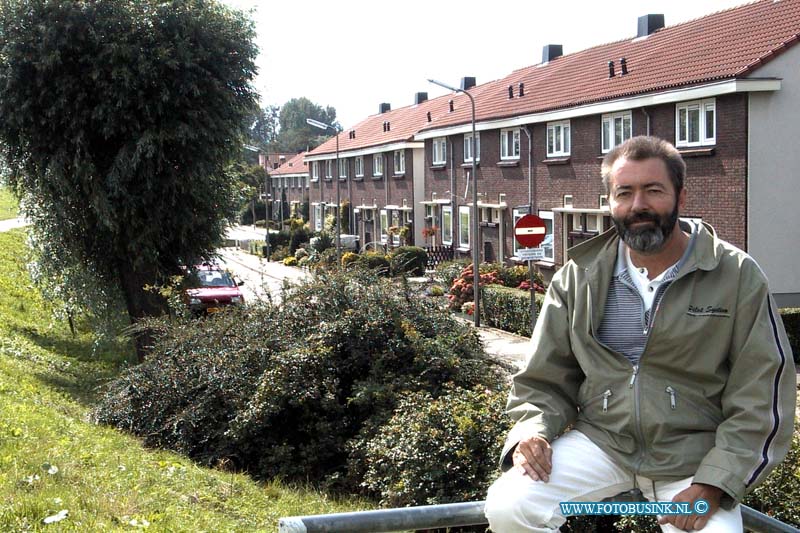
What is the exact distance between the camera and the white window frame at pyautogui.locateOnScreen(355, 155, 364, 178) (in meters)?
55.4

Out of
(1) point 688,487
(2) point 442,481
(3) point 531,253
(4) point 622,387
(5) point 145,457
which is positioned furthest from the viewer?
(3) point 531,253

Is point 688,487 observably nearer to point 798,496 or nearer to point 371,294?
point 798,496

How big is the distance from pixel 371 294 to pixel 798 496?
5554 mm

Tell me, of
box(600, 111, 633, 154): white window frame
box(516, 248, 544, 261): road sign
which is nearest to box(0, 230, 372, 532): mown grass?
box(516, 248, 544, 261): road sign

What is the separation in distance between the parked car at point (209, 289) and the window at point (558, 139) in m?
12.0

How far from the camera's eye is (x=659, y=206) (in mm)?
3135

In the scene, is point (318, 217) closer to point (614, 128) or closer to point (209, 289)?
point (614, 128)

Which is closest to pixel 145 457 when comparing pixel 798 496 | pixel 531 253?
pixel 798 496

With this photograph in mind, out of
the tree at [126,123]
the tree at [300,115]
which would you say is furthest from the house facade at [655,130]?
Answer: the tree at [300,115]

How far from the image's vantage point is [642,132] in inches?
984

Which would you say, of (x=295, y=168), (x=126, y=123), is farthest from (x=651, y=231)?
(x=295, y=168)

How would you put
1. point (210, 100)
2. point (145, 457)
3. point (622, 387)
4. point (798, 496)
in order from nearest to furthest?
point (622, 387), point (798, 496), point (145, 457), point (210, 100)

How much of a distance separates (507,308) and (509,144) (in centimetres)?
1061

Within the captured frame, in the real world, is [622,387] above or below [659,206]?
below
